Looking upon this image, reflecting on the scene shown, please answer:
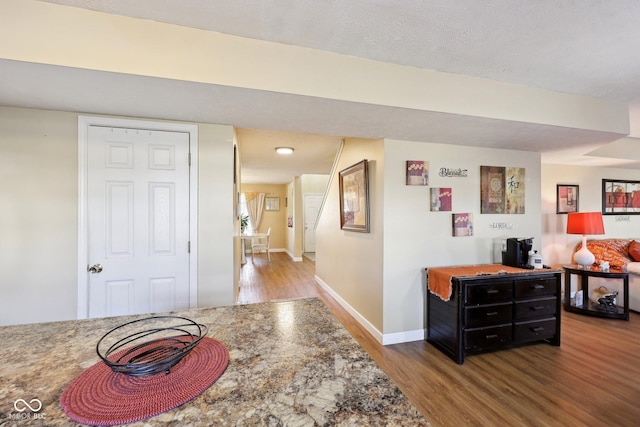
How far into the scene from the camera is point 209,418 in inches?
25.5

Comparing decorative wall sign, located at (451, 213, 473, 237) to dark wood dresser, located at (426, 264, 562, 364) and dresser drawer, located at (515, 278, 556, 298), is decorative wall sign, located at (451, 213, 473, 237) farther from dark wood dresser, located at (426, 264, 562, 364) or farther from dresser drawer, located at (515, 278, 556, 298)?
dresser drawer, located at (515, 278, 556, 298)

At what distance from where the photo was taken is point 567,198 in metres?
4.43

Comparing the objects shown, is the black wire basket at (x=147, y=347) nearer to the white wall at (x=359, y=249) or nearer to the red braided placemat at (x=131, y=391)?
the red braided placemat at (x=131, y=391)

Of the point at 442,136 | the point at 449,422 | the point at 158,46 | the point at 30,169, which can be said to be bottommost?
the point at 449,422

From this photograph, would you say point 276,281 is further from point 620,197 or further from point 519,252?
point 620,197

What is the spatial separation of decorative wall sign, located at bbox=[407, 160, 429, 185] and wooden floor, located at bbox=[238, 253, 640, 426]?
5.56 ft

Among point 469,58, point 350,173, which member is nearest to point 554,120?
point 469,58

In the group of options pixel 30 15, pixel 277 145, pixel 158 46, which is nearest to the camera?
pixel 30 15

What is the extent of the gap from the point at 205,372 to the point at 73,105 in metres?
2.07

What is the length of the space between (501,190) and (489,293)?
1313 millimetres

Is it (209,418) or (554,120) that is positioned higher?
(554,120)

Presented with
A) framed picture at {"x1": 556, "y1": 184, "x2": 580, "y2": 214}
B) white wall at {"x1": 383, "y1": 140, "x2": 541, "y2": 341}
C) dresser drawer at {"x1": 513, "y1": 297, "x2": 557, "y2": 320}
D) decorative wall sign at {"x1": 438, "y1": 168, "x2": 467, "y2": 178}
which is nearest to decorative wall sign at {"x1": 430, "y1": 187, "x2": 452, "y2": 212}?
white wall at {"x1": 383, "y1": 140, "x2": 541, "y2": 341}

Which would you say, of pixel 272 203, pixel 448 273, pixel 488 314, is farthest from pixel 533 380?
pixel 272 203

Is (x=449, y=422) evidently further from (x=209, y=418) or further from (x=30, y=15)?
(x=30, y=15)
